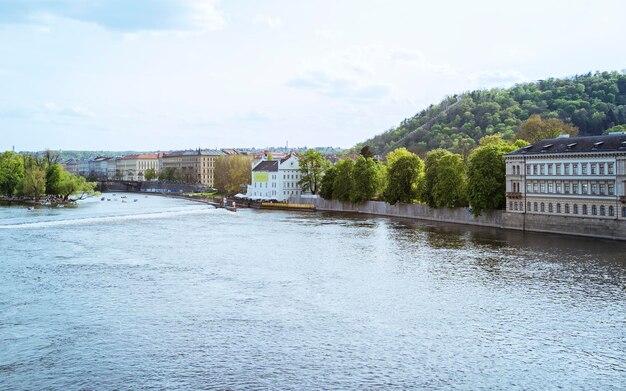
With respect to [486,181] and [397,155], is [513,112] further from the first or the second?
[486,181]

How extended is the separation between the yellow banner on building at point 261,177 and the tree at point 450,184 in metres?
53.8

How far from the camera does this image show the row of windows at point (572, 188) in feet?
190

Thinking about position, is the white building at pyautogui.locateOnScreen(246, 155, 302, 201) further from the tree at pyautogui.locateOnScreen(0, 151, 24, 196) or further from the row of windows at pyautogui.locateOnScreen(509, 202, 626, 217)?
the row of windows at pyautogui.locateOnScreen(509, 202, 626, 217)

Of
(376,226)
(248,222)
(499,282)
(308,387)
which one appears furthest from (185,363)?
(248,222)

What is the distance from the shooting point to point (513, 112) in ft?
516

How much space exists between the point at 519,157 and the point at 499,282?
105 ft

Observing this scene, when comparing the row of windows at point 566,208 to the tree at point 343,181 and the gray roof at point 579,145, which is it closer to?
the gray roof at point 579,145

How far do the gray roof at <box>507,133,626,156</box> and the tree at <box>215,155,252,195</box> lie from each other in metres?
86.3

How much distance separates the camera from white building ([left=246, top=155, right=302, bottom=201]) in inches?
4847

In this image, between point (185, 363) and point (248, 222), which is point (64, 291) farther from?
point (248, 222)

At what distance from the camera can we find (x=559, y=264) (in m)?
43.4

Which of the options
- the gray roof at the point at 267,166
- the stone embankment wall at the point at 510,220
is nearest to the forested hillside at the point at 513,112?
the gray roof at the point at 267,166

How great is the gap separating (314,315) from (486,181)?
1681 inches

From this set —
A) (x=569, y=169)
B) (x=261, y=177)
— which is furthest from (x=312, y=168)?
(x=569, y=169)
